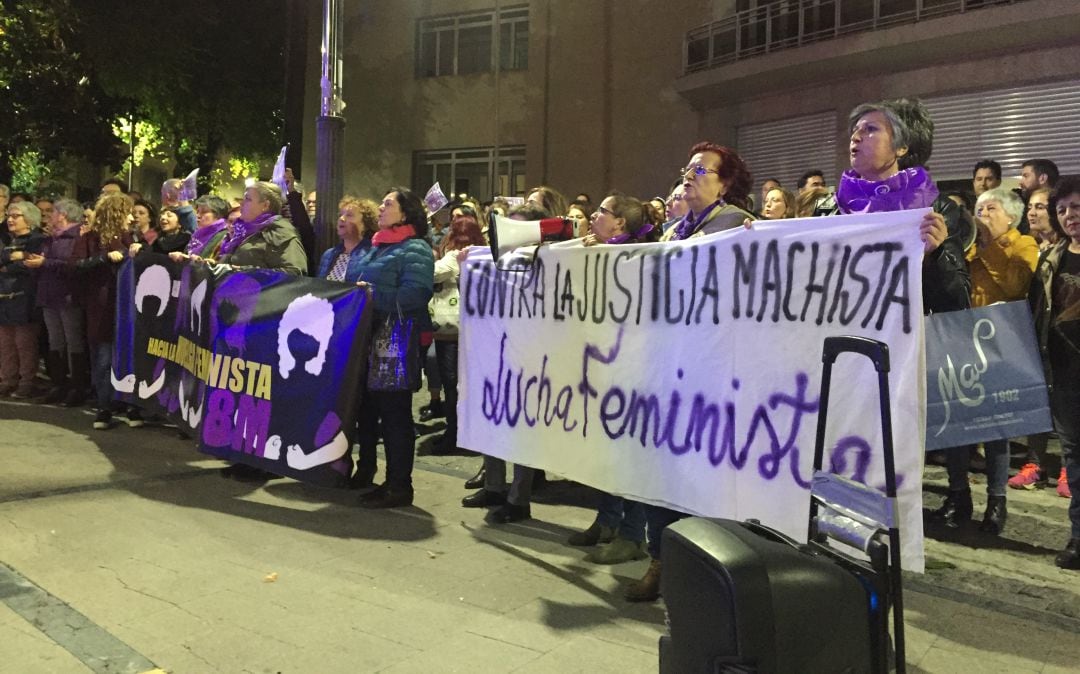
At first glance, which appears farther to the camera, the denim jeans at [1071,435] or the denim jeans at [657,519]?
the denim jeans at [1071,435]

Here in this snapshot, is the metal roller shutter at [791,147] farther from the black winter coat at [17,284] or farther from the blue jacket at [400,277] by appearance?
the blue jacket at [400,277]

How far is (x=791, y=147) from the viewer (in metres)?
17.5

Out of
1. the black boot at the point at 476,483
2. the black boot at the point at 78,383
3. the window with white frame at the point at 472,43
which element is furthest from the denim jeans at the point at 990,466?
the window with white frame at the point at 472,43

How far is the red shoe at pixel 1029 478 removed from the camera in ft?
20.9

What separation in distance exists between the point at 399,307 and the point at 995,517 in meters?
3.79

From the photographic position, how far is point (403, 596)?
4.14m

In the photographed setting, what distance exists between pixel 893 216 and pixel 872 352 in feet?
4.41

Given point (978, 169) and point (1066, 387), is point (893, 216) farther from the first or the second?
point (978, 169)

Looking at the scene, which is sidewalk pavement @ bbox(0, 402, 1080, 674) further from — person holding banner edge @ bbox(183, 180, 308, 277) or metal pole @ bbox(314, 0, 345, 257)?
metal pole @ bbox(314, 0, 345, 257)

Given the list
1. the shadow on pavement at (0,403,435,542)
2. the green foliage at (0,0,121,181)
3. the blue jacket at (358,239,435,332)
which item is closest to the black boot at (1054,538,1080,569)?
the shadow on pavement at (0,403,435,542)

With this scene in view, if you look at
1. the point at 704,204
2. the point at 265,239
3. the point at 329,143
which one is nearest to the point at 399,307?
the point at 265,239

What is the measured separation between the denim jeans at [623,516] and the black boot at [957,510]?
2045 mm

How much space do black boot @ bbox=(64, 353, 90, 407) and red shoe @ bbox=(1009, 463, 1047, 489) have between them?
8.60 metres

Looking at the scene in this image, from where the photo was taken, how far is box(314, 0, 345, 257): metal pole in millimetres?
6879
